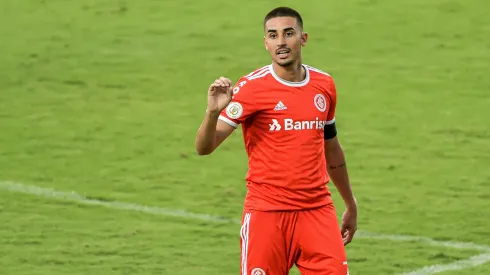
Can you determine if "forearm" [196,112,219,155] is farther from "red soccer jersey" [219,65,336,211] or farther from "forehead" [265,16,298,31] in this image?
"forehead" [265,16,298,31]

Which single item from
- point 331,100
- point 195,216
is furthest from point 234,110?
point 195,216

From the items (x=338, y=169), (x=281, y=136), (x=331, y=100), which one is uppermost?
(x=331, y=100)

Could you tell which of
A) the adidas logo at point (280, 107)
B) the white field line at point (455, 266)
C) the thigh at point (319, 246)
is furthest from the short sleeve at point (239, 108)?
the white field line at point (455, 266)

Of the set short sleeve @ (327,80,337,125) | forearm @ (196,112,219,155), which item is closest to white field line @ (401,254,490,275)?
short sleeve @ (327,80,337,125)

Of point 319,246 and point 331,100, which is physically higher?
point 331,100

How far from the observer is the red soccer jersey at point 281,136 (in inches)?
274

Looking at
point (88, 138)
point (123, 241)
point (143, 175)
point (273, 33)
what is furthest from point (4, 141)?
point (273, 33)

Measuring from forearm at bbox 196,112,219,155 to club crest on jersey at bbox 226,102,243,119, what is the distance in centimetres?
22

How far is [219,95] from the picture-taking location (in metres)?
6.56

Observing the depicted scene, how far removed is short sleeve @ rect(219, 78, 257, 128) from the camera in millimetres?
6914

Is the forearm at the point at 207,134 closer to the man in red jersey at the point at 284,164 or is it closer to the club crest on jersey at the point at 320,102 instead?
the man in red jersey at the point at 284,164

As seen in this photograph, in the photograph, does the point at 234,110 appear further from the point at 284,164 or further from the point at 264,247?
the point at 264,247

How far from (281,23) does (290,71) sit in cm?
26

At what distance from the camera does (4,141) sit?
45.3 ft
